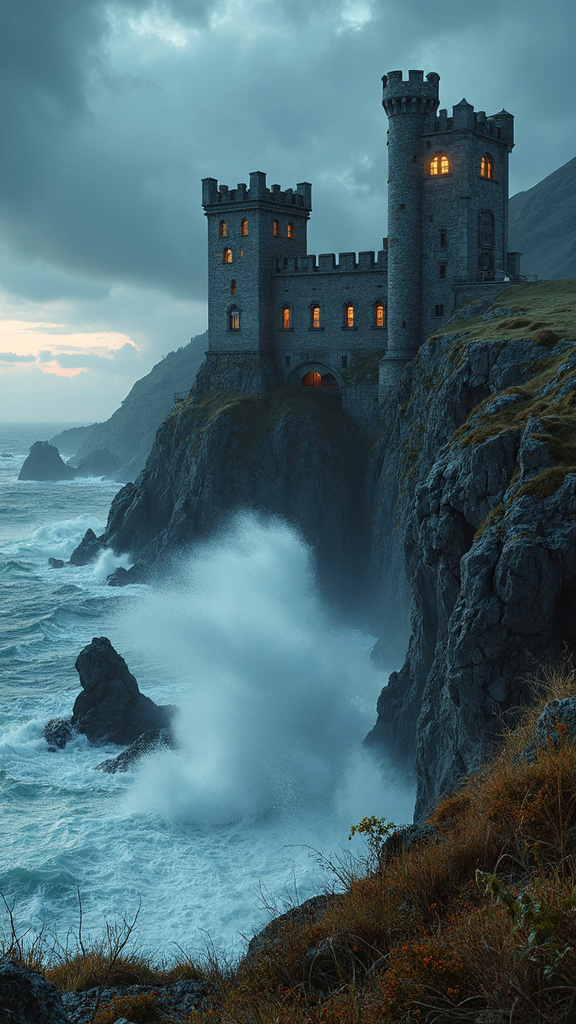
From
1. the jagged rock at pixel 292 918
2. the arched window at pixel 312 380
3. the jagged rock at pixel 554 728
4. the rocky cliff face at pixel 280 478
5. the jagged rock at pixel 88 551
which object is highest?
the arched window at pixel 312 380

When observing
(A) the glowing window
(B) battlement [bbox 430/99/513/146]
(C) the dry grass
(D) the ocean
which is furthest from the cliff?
(B) battlement [bbox 430/99/513/146]

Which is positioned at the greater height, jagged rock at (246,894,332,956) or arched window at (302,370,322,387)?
arched window at (302,370,322,387)

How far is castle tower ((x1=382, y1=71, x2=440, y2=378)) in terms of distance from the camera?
160 feet

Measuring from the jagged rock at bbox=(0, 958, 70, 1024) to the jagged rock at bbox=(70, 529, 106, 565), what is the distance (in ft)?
198

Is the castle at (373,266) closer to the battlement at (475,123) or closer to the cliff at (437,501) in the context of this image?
the battlement at (475,123)

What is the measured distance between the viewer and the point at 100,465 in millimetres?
154125

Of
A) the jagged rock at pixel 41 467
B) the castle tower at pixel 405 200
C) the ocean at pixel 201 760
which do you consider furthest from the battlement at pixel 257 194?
the jagged rock at pixel 41 467

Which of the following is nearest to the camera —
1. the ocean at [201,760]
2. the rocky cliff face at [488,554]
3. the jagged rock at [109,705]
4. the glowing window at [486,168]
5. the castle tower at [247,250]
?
the rocky cliff face at [488,554]

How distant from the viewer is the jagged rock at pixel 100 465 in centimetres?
15269

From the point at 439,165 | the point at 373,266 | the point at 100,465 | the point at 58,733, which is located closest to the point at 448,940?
the point at 58,733

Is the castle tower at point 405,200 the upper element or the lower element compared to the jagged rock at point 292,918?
upper

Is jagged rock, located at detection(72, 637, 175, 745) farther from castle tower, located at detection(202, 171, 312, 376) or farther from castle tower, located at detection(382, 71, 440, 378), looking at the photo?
castle tower, located at detection(202, 171, 312, 376)

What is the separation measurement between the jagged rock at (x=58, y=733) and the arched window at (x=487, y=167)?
144 ft

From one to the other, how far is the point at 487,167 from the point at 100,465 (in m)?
117
